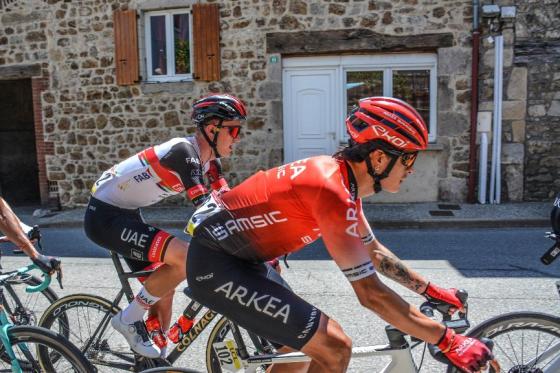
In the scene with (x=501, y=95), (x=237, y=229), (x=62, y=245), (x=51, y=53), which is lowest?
(x=62, y=245)

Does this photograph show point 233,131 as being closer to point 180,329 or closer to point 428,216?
point 180,329

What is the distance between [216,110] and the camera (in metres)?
3.39

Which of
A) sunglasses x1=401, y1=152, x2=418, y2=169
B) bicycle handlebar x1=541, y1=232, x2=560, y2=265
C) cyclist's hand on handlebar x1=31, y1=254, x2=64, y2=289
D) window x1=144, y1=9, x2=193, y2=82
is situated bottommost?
cyclist's hand on handlebar x1=31, y1=254, x2=64, y2=289

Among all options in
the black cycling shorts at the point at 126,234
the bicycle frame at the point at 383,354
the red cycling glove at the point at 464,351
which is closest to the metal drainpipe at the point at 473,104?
the black cycling shorts at the point at 126,234

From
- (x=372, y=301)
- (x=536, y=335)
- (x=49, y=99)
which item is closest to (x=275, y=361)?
(x=372, y=301)

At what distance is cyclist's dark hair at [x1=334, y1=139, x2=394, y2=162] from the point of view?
2234 mm

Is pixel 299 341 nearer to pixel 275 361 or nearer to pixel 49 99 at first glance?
pixel 275 361

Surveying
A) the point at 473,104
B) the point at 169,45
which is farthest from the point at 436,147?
the point at 169,45

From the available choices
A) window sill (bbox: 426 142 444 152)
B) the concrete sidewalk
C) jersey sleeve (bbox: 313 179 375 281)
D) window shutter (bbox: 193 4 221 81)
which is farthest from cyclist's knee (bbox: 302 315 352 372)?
window shutter (bbox: 193 4 221 81)

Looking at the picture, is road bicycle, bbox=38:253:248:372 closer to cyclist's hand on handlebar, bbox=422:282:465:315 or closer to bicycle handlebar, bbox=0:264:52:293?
bicycle handlebar, bbox=0:264:52:293

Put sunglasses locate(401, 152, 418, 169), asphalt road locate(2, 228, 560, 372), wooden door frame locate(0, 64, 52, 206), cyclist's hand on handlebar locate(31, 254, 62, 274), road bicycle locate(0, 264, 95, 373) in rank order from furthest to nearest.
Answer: wooden door frame locate(0, 64, 52, 206) < asphalt road locate(2, 228, 560, 372) < cyclist's hand on handlebar locate(31, 254, 62, 274) < road bicycle locate(0, 264, 95, 373) < sunglasses locate(401, 152, 418, 169)

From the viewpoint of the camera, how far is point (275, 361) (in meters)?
2.37

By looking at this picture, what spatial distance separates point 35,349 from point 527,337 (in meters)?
2.53

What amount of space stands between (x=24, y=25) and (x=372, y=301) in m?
11.9
